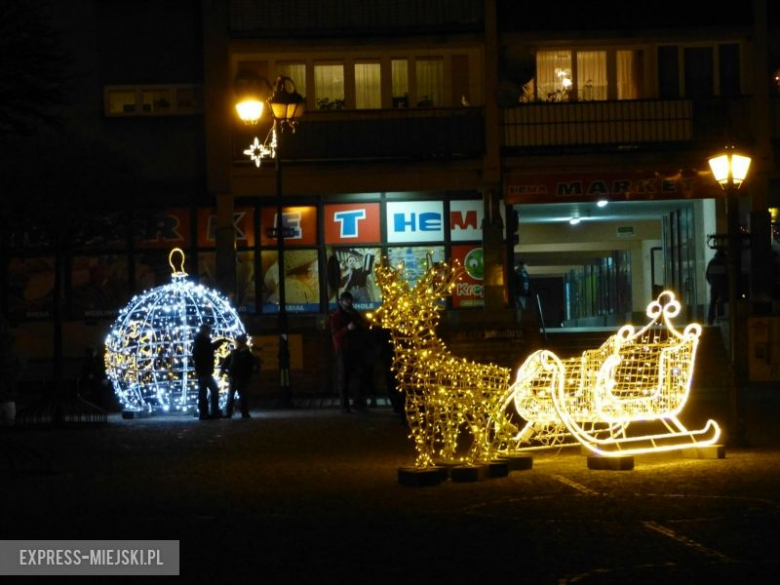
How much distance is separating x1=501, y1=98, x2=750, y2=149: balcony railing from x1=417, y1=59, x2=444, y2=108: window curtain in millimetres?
1783

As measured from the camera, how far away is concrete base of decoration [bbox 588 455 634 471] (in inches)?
589

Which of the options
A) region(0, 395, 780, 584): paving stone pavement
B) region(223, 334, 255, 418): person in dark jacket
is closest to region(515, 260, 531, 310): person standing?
region(223, 334, 255, 418): person in dark jacket

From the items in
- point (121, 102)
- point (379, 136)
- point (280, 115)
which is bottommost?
point (280, 115)

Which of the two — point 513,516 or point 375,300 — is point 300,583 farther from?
point 375,300

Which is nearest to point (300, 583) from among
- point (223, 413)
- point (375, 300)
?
point (223, 413)

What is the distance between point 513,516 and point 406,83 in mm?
27291

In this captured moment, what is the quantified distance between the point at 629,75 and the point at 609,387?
79.4ft

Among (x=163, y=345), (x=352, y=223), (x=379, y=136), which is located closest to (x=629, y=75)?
(x=379, y=136)

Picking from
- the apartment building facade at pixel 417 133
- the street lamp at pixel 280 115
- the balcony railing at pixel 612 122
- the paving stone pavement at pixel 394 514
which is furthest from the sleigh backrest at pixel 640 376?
the balcony railing at pixel 612 122

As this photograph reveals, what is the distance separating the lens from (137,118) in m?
38.2

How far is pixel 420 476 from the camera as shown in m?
13.9

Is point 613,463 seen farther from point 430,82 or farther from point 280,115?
point 430,82

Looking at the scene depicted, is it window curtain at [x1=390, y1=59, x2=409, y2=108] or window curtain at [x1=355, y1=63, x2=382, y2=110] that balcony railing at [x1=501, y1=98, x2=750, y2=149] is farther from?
window curtain at [x1=355, y1=63, x2=382, y2=110]

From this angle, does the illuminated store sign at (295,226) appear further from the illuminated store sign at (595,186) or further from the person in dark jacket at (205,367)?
the person in dark jacket at (205,367)
